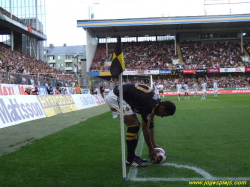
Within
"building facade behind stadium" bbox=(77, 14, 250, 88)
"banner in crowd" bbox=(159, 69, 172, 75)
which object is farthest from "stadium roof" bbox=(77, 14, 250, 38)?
"banner in crowd" bbox=(159, 69, 172, 75)

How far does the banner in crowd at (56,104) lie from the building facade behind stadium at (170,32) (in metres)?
31.3

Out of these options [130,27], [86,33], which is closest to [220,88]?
[130,27]

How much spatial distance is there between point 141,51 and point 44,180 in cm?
5365

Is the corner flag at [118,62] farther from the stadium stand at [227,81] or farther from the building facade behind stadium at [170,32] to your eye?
the stadium stand at [227,81]

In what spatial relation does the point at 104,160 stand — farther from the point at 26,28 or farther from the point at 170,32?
the point at 170,32

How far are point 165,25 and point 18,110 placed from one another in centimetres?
4629

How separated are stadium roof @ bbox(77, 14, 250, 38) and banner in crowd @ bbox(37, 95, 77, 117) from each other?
1360 inches

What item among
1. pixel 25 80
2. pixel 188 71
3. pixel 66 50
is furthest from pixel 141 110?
pixel 66 50

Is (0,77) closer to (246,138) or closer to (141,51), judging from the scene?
(246,138)

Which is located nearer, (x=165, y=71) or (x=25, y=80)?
(x=25, y=80)

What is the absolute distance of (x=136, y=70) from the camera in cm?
4988

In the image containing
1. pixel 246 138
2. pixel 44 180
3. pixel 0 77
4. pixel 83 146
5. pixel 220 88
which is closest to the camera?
pixel 44 180

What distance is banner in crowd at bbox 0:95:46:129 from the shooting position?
1033 centimetres

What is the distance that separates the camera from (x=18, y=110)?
1153 cm
